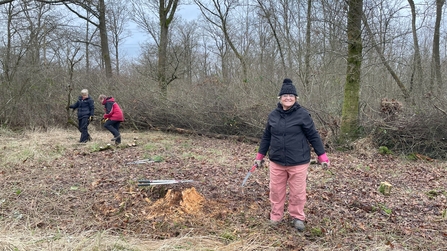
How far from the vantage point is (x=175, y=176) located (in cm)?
534

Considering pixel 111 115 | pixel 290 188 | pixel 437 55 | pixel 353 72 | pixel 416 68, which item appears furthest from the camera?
pixel 437 55

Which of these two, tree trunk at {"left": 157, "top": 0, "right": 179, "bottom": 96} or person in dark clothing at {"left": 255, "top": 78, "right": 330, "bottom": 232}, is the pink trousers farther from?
tree trunk at {"left": 157, "top": 0, "right": 179, "bottom": 96}

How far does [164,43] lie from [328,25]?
804 centimetres

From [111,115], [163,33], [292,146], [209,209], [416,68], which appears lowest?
[209,209]

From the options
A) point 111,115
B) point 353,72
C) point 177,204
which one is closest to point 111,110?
point 111,115

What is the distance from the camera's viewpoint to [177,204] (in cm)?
416

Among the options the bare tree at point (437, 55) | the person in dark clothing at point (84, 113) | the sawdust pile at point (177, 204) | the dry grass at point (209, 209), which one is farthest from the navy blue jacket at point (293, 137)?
the bare tree at point (437, 55)

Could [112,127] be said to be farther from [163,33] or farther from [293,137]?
[163,33]

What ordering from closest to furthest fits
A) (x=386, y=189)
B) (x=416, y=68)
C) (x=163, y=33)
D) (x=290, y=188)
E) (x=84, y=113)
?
(x=290, y=188) < (x=386, y=189) < (x=84, y=113) < (x=416, y=68) < (x=163, y=33)

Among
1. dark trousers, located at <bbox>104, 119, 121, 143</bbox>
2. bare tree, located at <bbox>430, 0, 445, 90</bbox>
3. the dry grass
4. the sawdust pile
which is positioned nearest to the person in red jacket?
dark trousers, located at <bbox>104, 119, 121, 143</bbox>

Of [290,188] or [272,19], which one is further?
[272,19]

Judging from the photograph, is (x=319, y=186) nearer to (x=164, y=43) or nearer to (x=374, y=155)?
(x=374, y=155)

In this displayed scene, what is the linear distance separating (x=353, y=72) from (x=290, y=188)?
556 cm

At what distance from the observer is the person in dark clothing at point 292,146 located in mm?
3453
